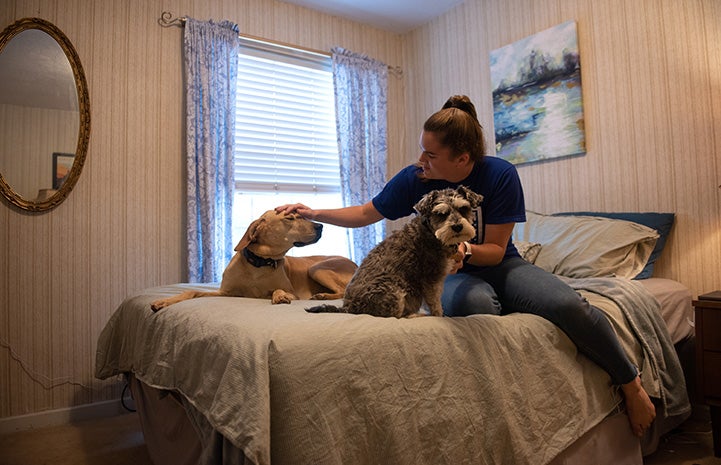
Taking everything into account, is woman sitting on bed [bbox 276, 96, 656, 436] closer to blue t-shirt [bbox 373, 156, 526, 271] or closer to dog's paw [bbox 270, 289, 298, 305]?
blue t-shirt [bbox 373, 156, 526, 271]

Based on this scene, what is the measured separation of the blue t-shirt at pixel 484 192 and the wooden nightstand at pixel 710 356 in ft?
2.90

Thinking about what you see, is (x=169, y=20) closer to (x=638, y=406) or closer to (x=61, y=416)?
(x=61, y=416)

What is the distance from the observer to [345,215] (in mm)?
2078

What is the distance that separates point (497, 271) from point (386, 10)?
3.11m

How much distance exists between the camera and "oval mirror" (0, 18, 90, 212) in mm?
2719

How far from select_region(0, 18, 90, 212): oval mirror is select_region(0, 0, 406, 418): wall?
73 mm

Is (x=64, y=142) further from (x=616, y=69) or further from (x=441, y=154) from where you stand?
(x=616, y=69)

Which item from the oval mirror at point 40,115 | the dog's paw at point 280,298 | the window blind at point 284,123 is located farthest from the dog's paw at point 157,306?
the window blind at point 284,123

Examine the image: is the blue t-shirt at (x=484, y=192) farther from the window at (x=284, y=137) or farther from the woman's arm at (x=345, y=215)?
the window at (x=284, y=137)

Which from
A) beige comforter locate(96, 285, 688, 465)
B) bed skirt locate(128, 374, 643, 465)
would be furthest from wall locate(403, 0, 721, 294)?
beige comforter locate(96, 285, 688, 465)

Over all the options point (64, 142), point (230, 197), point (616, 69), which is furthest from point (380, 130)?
point (64, 142)

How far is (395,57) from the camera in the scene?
14.9 ft

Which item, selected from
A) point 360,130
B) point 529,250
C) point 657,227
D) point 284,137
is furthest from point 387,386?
point 360,130

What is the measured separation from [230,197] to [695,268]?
9.91 ft
